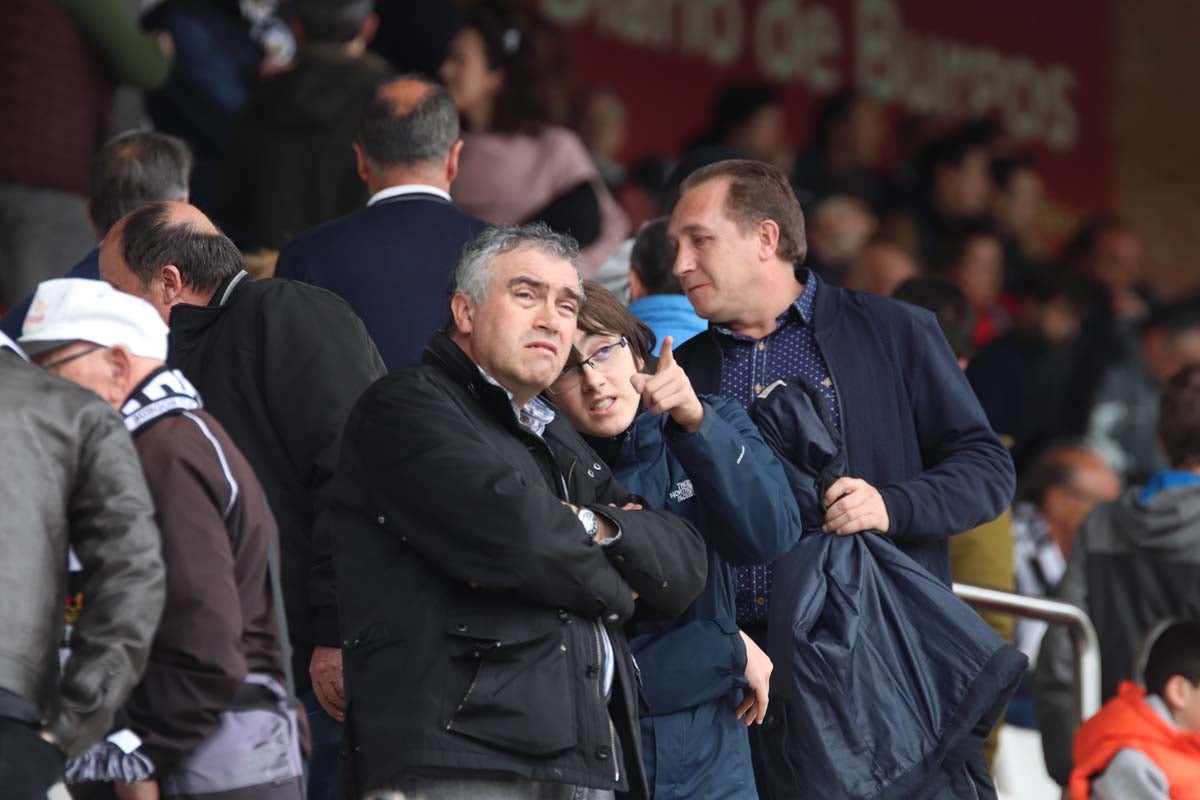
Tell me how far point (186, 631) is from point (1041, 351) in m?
6.95

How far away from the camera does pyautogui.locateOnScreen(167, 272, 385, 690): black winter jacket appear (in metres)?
4.38

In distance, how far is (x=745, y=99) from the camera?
9.74 metres

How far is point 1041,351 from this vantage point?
32.9 ft

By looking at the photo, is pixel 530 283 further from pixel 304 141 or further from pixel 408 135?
pixel 304 141

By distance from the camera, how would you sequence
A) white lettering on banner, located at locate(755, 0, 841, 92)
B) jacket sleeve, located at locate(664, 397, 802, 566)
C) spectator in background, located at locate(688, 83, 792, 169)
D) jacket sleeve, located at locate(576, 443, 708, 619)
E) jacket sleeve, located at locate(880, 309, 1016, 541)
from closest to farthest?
jacket sleeve, located at locate(576, 443, 708, 619) → jacket sleeve, located at locate(664, 397, 802, 566) → jacket sleeve, located at locate(880, 309, 1016, 541) → spectator in background, located at locate(688, 83, 792, 169) → white lettering on banner, located at locate(755, 0, 841, 92)

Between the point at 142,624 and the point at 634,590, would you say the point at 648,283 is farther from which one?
the point at 142,624

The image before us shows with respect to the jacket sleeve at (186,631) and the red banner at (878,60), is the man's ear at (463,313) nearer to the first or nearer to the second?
the jacket sleeve at (186,631)

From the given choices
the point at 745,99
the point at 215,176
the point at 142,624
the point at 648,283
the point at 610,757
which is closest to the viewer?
the point at 142,624

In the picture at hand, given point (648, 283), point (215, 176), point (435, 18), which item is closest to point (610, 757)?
point (648, 283)

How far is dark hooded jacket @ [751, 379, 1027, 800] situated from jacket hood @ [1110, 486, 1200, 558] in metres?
1.70

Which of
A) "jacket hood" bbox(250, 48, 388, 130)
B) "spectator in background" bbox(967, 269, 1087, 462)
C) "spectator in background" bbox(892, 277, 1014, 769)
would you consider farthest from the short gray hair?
"spectator in background" bbox(967, 269, 1087, 462)

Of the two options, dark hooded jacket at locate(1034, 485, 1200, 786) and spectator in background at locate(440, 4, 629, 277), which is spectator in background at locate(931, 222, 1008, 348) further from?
dark hooded jacket at locate(1034, 485, 1200, 786)

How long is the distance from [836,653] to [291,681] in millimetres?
1102

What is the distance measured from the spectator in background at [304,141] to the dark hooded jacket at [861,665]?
7.15ft
